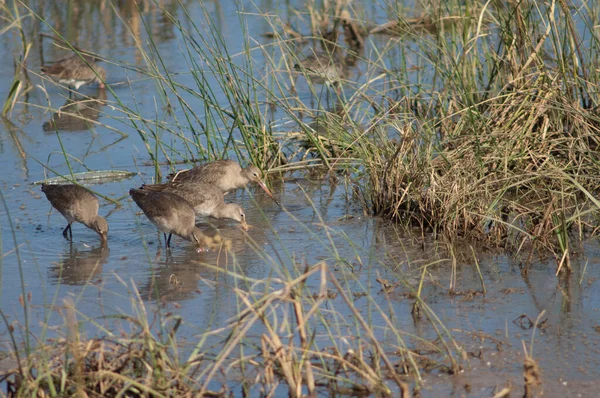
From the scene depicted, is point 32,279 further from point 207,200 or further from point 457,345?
point 457,345

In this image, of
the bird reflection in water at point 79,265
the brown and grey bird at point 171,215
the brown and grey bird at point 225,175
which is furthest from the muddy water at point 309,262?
the brown and grey bird at point 225,175

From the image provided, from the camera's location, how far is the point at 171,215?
6395mm

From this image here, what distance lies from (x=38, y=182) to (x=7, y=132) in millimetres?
1928

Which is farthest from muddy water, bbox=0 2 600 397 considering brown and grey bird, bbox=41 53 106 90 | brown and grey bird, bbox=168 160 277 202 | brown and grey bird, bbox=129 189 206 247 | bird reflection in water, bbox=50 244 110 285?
brown and grey bird, bbox=41 53 106 90

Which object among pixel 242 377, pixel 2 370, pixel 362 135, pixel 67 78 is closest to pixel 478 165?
pixel 362 135

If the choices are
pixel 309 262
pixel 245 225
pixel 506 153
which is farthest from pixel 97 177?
pixel 506 153

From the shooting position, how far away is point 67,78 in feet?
37.7

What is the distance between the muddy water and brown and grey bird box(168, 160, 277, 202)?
0.23m

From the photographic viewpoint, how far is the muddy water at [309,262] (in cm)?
440

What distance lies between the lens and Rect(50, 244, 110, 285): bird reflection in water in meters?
5.84

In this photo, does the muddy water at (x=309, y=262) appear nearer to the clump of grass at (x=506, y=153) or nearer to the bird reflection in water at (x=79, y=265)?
the bird reflection in water at (x=79, y=265)

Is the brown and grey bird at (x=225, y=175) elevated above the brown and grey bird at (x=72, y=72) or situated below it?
below

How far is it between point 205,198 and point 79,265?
3.93 feet

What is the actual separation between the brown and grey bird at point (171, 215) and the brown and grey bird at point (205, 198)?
257mm
